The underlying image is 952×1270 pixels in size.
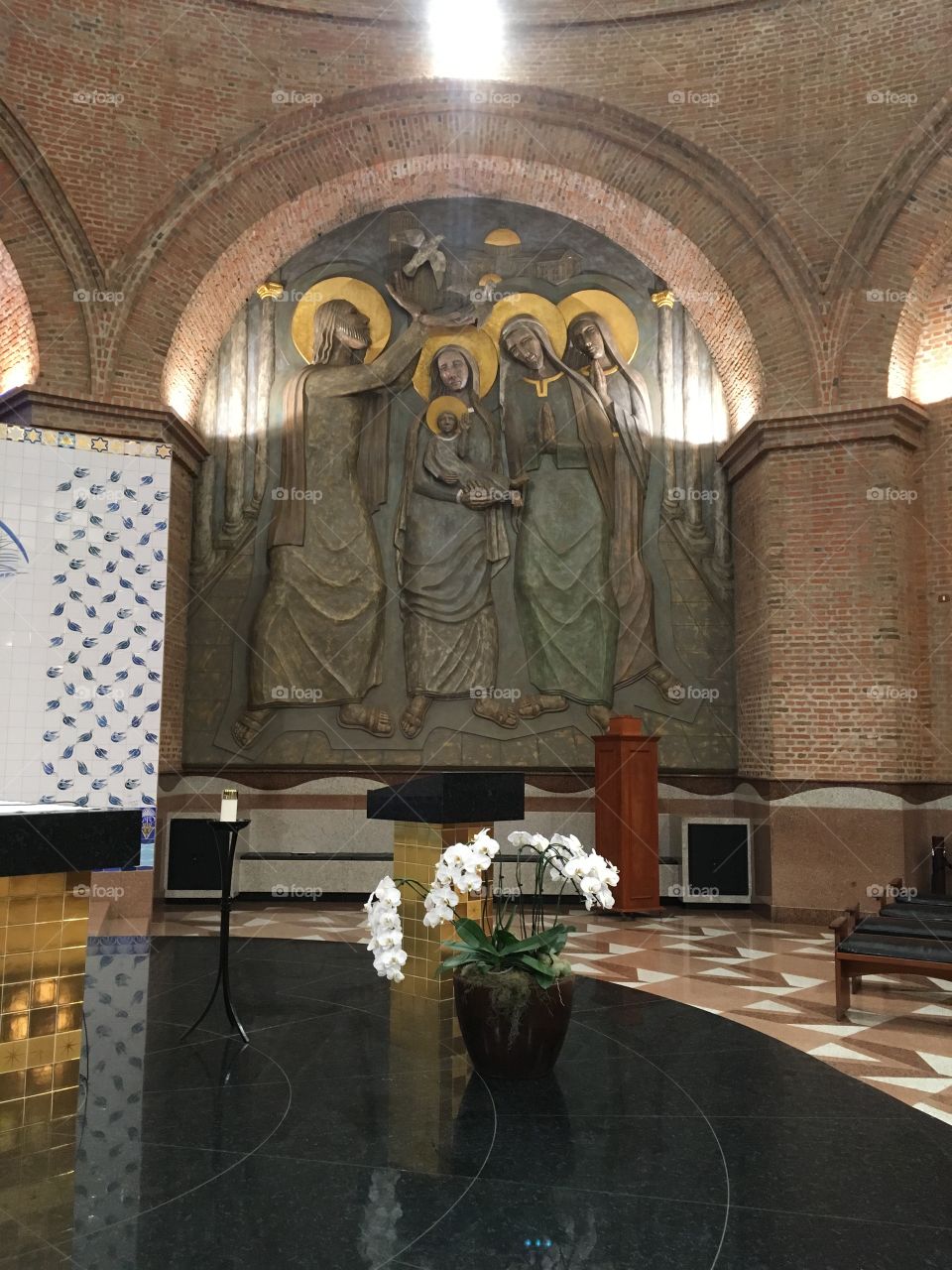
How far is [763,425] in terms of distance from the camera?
973cm

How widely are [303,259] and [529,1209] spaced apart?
35.6 feet

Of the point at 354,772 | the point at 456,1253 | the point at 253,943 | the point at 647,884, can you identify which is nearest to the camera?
the point at 456,1253

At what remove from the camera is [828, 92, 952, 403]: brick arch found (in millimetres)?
9461

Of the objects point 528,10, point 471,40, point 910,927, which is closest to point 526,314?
point 471,40

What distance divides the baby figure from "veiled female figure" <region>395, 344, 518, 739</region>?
0.06 m

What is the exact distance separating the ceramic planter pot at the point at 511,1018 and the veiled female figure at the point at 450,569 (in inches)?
283

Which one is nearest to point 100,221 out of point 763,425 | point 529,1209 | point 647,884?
point 763,425

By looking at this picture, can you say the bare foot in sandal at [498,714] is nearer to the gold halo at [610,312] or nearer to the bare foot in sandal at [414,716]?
the bare foot in sandal at [414,716]

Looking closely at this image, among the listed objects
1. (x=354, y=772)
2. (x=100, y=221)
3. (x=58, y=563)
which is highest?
(x=100, y=221)

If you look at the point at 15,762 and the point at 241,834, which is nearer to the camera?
the point at 15,762

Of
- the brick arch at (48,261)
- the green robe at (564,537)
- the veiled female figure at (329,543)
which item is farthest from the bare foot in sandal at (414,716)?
the brick arch at (48,261)

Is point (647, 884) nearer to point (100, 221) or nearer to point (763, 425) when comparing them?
point (763, 425)

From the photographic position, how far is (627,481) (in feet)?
36.7

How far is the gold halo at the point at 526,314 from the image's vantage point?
37.8 ft
